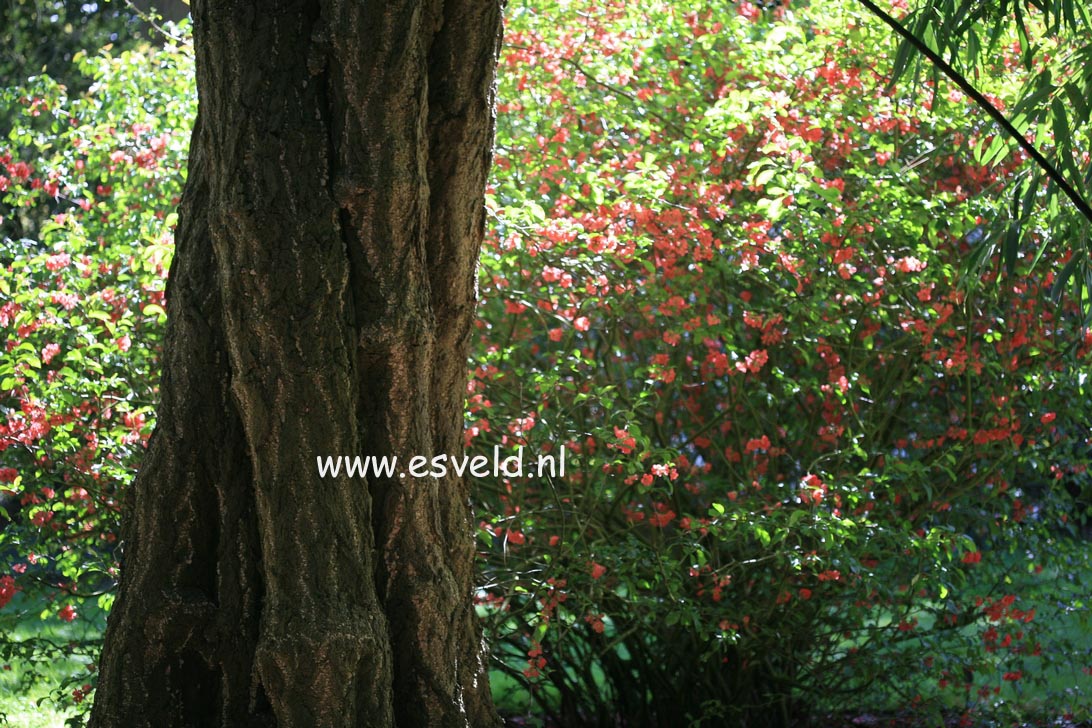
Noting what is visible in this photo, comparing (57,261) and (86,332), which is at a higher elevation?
(57,261)

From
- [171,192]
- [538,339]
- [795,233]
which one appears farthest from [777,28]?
[171,192]

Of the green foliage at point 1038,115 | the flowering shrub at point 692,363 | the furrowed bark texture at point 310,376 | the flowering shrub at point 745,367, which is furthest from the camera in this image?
the flowering shrub at point 745,367

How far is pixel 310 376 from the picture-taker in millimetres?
2391

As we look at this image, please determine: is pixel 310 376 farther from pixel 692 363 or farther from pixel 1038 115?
pixel 692 363

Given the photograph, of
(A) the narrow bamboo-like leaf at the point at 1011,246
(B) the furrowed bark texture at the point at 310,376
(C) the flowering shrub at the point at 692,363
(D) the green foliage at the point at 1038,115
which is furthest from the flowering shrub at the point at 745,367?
(B) the furrowed bark texture at the point at 310,376

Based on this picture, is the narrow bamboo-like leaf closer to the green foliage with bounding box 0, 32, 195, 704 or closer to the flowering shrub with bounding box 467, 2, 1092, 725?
the flowering shrub with bounding box 467, 2, 1092, 725

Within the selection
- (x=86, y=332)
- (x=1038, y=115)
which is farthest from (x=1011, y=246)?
(x=86, y=332)

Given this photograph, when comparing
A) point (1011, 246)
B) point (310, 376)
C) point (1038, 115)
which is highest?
point (1038, 115)

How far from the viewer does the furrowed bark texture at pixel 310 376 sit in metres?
2.38

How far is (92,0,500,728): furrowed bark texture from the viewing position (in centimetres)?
238

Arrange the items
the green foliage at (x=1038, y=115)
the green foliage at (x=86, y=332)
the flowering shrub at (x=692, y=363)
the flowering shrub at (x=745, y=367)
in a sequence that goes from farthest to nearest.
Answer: the flowering shrub at (x=745, y=367)
the flowering shrub at (x=692, y=363)
the green foliage at (x=86, y=332)
the green foliage at (x=1038, y=115)

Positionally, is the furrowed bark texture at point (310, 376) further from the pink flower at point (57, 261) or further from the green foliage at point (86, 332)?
the pink flower at point (57, 261)

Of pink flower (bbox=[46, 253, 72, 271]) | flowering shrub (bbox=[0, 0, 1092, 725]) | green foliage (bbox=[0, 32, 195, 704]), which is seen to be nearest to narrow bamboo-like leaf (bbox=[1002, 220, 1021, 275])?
flowering shrub (bbox=[0, 0, 1092, 725])

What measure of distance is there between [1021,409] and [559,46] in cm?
215
